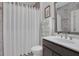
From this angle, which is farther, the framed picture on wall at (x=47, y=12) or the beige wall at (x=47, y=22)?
the framed picture on wall at (x=47, y=12)

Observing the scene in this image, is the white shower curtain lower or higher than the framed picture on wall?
lower

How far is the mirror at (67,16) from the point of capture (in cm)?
168

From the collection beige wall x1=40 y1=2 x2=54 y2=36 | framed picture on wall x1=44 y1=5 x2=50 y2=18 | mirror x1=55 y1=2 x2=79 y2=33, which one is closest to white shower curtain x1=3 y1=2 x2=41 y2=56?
beige wall x1=40 y1=2 x2=54 y2=36

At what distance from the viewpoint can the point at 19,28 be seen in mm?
2490

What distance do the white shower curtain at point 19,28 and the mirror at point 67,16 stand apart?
0.86m

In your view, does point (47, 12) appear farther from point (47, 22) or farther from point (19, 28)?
point (19, 28)

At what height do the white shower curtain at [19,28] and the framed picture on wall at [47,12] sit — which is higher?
the framed picture on wall at [47,12]

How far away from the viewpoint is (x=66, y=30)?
1.92m

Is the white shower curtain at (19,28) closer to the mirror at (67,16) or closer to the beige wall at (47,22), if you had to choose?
the beige wall at (47,22)

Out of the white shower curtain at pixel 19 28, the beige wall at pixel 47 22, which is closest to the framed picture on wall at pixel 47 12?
the beige wall at pixel 47 22

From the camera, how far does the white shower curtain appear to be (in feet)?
7.47

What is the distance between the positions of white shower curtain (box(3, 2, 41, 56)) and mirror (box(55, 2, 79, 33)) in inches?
34.0

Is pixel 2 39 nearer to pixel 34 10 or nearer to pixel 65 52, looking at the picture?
pixel 34 10

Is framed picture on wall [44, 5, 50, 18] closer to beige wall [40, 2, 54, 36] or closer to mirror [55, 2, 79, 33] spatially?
beige wall [40, 2, 54, 36]
